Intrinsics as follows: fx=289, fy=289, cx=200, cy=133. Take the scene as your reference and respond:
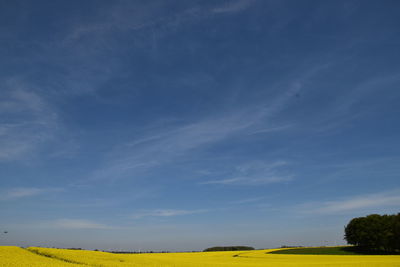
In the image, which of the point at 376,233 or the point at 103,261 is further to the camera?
the point at 376,233

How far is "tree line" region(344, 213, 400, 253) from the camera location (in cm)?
8350

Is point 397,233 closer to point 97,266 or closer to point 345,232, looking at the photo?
point 345,232

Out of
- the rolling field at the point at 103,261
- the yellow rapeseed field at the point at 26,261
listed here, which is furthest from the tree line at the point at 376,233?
the yellow rapeseed field at the point at 26,261

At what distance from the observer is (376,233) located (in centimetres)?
9044

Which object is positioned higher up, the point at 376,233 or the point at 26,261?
the point at 376,233

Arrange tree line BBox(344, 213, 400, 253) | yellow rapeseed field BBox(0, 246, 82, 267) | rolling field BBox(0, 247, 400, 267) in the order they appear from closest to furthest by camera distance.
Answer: yellow rapeseed field BBox(0, 246, 82, 267) < rolling field BBox(0, 247, 400, 267) < tree line BBox(344, 213, 400, 253)

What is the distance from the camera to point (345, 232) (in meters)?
108

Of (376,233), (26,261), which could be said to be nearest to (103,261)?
(26,261)

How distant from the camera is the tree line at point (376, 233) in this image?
274ft

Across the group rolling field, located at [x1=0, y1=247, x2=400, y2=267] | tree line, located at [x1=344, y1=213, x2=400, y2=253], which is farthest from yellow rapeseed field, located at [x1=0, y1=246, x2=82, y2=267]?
tree line, located at [x1=344, y1=213, x2=400, y2=253]

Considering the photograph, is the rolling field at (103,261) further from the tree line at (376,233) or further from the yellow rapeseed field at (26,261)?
the tree line at (376,233)

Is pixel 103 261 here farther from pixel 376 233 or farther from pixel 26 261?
pixel 376 233

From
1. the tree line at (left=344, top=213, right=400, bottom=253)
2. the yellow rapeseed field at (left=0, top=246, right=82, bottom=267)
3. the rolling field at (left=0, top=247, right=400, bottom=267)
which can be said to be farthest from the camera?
the tree line at (left=344, top=213, right=400, bottom=253)

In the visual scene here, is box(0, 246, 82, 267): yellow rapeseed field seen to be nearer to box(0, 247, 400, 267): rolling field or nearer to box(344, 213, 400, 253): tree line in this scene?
box(0, 247, 400, 267): rolling field
